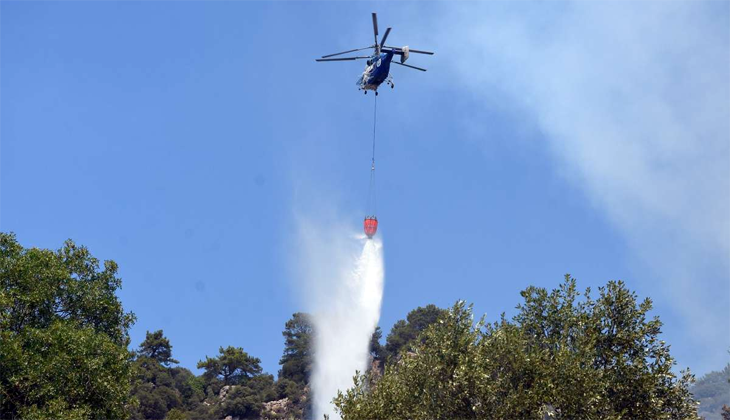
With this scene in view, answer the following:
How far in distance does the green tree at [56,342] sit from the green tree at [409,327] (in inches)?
4309

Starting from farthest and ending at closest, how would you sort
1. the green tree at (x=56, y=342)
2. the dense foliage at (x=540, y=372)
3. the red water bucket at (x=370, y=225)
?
the red water bucket at (x=370, y=225) → the green tree at (x=56, y=342) → the dense foliage at (x=540, y=372)

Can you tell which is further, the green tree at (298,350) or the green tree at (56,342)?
the green tree at (298,350)

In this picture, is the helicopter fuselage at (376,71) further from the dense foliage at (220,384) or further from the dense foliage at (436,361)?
Result: the dense foliage at (220,384)

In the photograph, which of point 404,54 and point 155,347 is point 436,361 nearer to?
point 404,54

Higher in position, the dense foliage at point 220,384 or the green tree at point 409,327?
the green tree at point 409,327

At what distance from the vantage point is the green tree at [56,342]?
163 ft

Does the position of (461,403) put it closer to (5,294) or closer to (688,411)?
(688,411)

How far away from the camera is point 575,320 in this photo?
44.1 m

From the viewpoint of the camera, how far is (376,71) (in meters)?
77.1

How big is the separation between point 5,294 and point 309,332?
414 feet

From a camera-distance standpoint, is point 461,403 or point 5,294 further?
point 5,294

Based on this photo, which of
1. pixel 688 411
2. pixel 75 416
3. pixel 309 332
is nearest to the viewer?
pixel 688 411

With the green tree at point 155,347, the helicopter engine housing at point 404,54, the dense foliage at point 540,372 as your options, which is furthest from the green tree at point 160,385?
the dense foliage at point 540,372

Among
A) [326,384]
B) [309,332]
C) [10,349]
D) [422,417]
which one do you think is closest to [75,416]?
[10,349]
